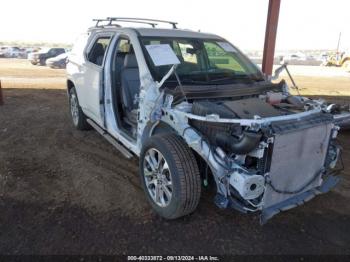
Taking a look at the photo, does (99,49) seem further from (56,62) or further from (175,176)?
(56,62)

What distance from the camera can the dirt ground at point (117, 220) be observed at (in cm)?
291

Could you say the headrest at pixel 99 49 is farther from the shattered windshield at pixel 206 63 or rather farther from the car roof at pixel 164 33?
the shattered windshield at pixel 206 63

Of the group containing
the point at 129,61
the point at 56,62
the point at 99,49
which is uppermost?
the point at 99,49

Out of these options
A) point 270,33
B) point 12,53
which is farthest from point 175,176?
point 12,53

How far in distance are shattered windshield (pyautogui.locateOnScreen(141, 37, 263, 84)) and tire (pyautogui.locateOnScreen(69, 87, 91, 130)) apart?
236 cm

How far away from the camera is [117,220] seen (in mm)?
3270

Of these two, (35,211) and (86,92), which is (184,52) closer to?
(86,92)

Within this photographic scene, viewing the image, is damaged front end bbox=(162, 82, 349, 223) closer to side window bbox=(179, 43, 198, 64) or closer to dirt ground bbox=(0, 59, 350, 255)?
dirt ground bbox=(0, 59, 350, 255)

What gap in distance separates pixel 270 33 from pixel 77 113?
5161 mm

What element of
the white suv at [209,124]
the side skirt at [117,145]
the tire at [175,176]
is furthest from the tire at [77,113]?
the tire at [175,176]

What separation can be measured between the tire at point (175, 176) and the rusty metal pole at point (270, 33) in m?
6.03

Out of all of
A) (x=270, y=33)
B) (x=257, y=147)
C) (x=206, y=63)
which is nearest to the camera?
(x=257, y=147)

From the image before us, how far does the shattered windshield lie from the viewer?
148 inches

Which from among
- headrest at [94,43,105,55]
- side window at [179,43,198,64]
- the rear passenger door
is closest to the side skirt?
the rear passenger door
